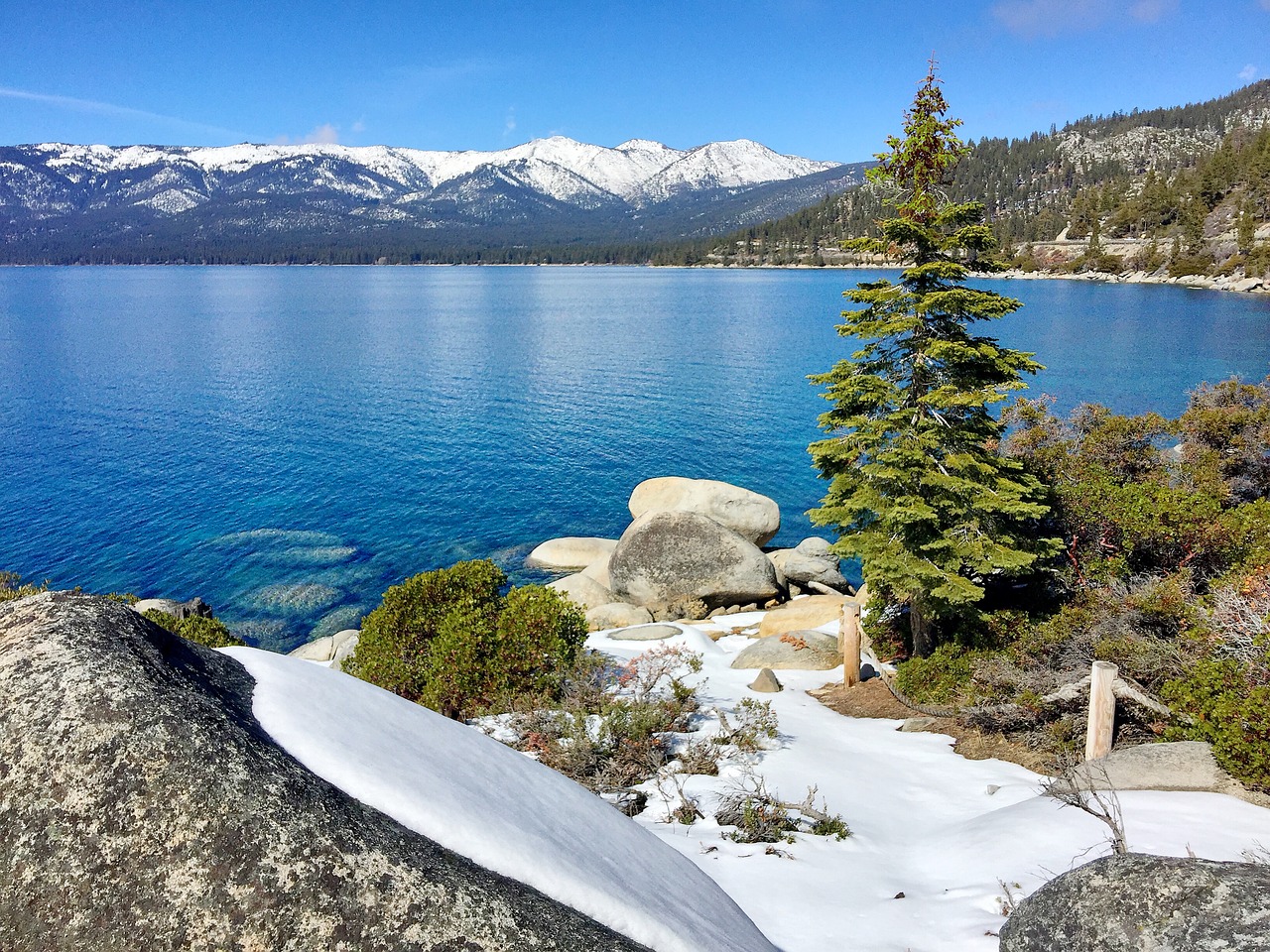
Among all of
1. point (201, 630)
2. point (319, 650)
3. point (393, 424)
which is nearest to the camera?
point (201, 630)

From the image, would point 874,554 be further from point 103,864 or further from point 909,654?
point 103,864

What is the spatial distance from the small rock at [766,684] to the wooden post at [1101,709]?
238 inches

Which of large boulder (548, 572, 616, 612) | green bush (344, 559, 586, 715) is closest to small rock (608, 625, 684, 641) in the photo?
large boulder (548, 572, 616, 612)

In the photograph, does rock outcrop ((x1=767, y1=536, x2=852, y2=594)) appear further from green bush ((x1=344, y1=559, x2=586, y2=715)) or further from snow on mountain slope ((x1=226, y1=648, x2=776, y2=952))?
snow on mountain slope ((x1=226, y1=648, x2=776, y2=952))

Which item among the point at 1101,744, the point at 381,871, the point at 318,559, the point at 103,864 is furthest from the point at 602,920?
the point at 318,559

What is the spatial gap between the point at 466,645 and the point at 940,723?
8.35 m

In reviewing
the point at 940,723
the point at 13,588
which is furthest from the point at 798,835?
the point at 13,588

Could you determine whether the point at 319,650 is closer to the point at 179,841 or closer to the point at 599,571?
the point at 599,571

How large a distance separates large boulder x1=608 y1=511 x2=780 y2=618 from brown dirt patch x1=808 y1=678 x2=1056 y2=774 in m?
8.38

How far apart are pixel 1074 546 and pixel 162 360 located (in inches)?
2993

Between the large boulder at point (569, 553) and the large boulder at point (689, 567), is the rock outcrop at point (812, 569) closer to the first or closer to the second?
the large boulder at point (689, 567)

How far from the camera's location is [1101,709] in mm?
9773

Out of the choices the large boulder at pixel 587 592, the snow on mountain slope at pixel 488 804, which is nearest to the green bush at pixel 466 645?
the snow on mountain slope at pixel 488 804

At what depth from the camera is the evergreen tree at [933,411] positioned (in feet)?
44.8
